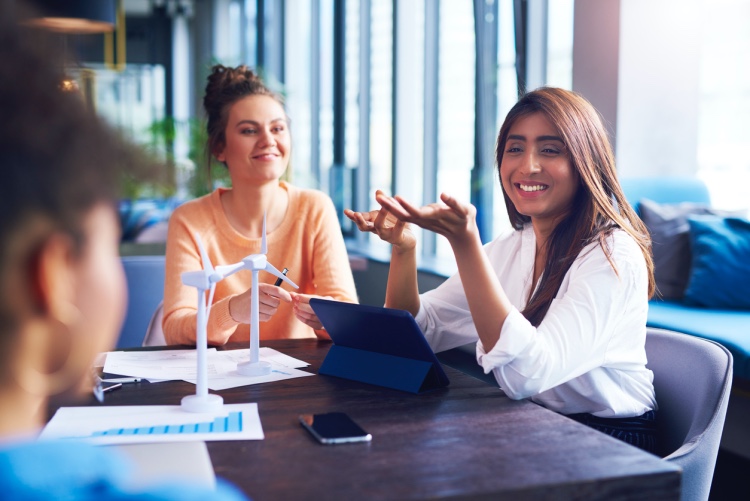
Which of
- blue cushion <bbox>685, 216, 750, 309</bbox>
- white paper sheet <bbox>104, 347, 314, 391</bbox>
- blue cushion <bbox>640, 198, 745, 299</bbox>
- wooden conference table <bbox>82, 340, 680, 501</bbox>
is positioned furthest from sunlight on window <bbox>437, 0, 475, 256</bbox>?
wooden conference table <bbox>82, 340, 680, 501</bbox>

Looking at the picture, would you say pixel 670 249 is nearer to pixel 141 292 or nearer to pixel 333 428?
pixel 141 292

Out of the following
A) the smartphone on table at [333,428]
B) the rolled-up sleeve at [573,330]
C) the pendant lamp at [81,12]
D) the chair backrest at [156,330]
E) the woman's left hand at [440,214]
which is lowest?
the chair backrest at [156,330]

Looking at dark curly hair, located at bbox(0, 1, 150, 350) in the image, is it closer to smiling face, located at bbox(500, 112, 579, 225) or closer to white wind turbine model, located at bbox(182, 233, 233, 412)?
white wind turbine model, located at bbox(182, 233, 233, 412)

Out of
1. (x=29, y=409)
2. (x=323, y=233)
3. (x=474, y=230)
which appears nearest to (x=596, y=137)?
(x=474, y=230)

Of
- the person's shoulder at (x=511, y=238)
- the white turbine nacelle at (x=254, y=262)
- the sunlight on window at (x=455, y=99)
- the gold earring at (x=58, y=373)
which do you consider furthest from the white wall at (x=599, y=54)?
the gold earring at (x=58, y=373)

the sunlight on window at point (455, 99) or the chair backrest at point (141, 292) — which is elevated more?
the sunlight on window at point (455, 99)

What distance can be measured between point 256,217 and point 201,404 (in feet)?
3.96

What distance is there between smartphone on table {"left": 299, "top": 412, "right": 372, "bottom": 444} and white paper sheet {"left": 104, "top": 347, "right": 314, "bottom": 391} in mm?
299

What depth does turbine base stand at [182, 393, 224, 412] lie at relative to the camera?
1.22 metres

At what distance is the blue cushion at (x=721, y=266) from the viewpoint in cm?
309

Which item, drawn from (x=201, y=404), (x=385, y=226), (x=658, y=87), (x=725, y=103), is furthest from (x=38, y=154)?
(x=725, y=103)

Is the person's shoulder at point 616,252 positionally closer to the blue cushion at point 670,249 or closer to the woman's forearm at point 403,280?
the woman's forearm at point 403,280

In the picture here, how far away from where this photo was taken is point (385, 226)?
172 centimetres

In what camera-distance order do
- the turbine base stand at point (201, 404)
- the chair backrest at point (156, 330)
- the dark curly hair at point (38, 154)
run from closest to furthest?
the dark curly hair at point (38, 154) → the turbine base stand at point (201, 404) → the chair backrest at point (156, 330)
